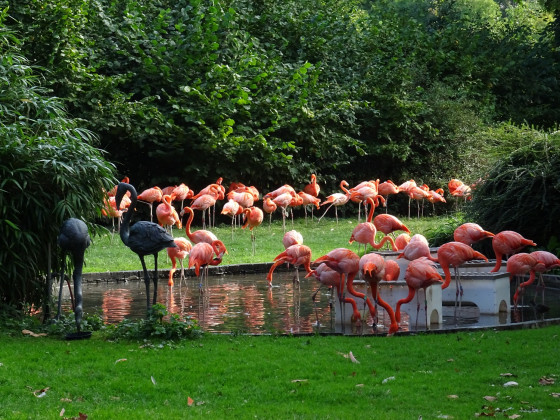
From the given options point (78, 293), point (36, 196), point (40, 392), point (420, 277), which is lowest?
point (40, 392)

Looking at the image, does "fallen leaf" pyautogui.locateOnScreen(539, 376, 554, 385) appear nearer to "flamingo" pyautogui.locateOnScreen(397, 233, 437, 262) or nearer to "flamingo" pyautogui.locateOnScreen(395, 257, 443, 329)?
"flamingo" pyautogui.locateOnScreen(395, 257, 443, 329)

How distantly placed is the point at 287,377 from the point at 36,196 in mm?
3553

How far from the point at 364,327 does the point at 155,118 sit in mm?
10715

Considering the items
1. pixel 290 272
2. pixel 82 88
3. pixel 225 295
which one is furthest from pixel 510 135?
pixel 82 88

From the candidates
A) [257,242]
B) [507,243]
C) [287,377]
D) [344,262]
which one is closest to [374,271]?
[344,262]

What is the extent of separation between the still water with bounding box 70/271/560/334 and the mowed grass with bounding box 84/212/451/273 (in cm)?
81

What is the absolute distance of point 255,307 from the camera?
32.9ft

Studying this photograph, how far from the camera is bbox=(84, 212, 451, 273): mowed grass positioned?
1350cm

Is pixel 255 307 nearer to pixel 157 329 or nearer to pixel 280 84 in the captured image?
pixel 157 329

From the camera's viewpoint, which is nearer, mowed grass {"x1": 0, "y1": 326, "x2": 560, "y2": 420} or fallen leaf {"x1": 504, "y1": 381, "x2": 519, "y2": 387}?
mowed grass {"x1": 0, "y1": 326, "x2": 560, "y2": 420}

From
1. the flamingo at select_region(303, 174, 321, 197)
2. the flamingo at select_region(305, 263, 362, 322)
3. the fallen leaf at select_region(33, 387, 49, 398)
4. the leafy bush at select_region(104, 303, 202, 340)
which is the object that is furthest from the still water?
the flamingo at select_region(303, 174, 321, 197)

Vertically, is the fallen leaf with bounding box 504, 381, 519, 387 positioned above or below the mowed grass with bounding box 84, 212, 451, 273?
below

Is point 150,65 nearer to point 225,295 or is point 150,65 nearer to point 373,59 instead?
point 373,59

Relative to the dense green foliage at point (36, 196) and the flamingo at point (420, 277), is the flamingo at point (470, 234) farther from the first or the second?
the dense green foliage at point (36, 196)
